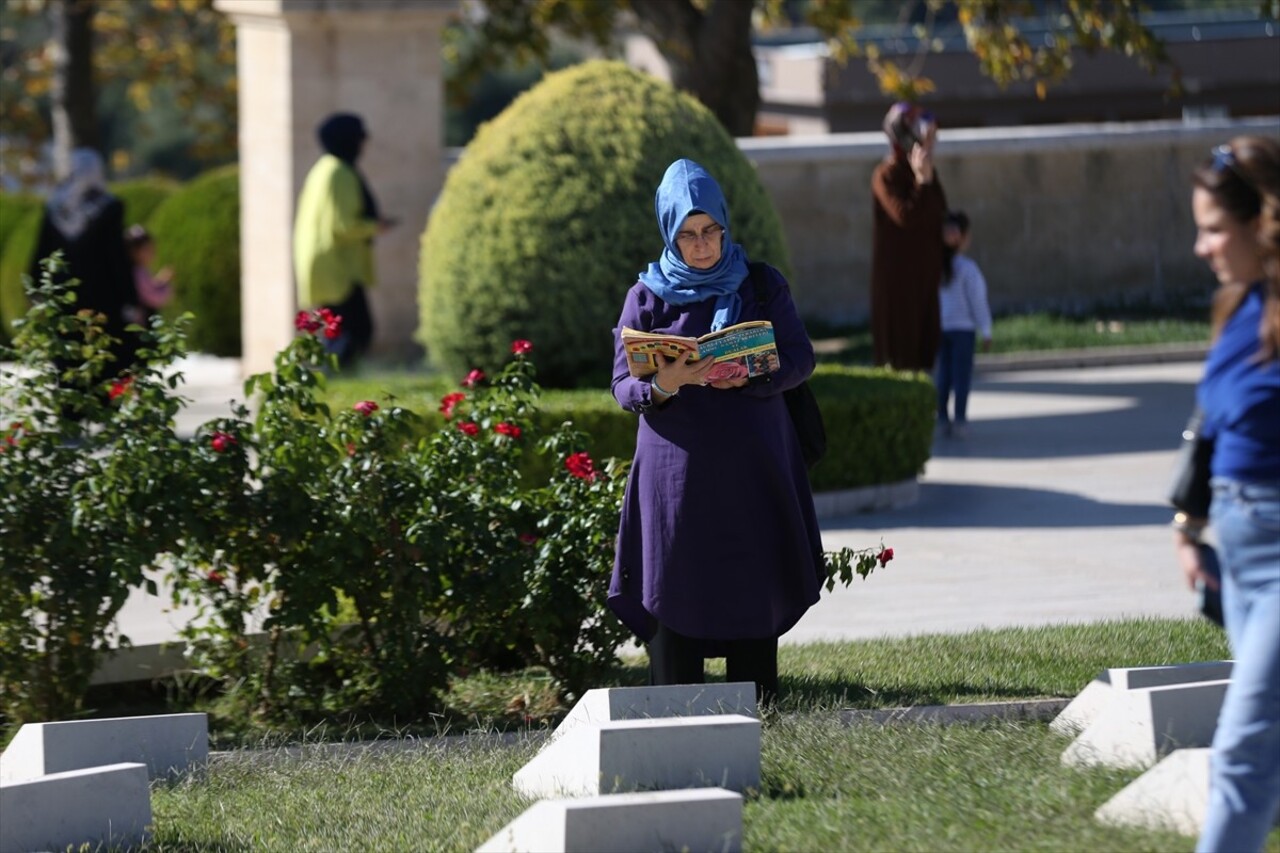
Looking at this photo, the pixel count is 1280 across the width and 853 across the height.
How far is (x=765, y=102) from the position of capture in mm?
36688

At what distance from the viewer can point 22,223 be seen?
20906 mm

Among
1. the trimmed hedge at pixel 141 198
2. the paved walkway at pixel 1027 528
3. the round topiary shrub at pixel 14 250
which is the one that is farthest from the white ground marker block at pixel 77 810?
the trimmed hedge at pixel 141 198

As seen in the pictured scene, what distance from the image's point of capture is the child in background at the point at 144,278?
14.1m

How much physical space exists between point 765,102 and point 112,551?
31.0m

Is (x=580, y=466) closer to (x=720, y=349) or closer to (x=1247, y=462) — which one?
(x=720, y=349)

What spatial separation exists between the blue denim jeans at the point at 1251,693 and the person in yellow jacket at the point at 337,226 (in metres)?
9.65

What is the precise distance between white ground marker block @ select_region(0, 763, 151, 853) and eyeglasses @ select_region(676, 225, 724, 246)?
6.63ft

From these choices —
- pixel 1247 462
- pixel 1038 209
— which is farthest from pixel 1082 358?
pixel 1247 462

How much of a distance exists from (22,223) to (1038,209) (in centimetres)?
1055

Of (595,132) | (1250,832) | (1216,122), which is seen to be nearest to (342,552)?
(1250,832)

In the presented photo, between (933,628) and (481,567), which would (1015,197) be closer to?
(933,628)

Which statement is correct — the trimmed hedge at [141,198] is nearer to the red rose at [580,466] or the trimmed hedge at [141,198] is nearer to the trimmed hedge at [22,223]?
the trimmed hedge at [22,223]

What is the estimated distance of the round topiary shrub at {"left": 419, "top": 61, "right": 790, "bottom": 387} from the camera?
10547 mm

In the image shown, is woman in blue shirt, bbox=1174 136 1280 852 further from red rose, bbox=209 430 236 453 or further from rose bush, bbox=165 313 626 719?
red rose, bbox=209 430 236 453
